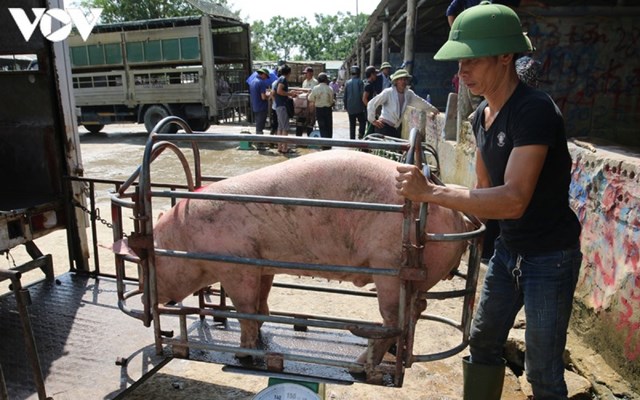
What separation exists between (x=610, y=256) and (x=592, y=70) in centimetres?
482

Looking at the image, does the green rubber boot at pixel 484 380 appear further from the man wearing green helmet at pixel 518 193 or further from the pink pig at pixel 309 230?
the pink pig at pixel 309 230

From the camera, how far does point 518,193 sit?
192 cm

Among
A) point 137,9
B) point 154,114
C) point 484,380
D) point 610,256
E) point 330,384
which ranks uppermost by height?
point 137,9

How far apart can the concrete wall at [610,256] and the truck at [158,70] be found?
451 inches

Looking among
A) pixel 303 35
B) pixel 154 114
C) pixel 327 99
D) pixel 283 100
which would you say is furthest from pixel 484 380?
pixel 303 35

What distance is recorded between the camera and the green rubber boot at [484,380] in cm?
248

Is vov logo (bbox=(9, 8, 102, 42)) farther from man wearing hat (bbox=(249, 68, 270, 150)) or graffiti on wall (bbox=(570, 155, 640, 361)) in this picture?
man wearing hat (bbox=(249, 68, 270, 150))

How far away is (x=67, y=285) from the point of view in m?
4.02

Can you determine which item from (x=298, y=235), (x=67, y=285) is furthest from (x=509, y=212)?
(x=67, y=285)

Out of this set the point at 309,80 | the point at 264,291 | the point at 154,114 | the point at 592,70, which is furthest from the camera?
the point at 154,114

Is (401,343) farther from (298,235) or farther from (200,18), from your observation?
(200,18)

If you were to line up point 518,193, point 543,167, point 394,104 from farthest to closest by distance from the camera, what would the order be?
point 394,104 < point 543,167 < point 518,193

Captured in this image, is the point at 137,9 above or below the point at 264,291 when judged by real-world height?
above

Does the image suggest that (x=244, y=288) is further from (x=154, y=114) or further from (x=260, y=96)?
(x=154, y=114)
